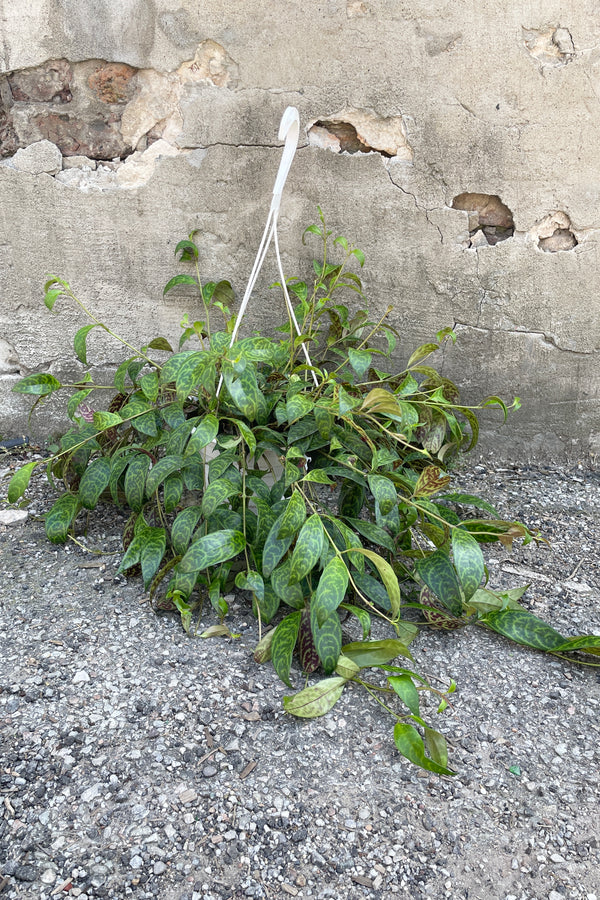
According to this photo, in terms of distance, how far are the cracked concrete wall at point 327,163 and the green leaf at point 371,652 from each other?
1.17m

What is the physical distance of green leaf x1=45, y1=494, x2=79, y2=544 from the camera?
1.78m

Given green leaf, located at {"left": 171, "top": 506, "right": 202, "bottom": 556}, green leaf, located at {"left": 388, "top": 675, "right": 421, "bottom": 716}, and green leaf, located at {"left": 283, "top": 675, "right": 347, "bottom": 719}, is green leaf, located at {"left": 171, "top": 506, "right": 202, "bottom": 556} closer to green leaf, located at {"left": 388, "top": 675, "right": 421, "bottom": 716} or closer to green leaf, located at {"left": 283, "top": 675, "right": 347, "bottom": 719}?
green leaf, located at {"left": 283, "top": 675, "right": 347, "bottom": 719}

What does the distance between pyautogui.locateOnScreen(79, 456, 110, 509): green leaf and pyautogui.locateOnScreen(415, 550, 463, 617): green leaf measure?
0.86 metres

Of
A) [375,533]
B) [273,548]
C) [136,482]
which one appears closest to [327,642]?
[273,548]

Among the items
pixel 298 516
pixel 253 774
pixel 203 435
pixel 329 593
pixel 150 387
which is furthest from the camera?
pixel 150 387

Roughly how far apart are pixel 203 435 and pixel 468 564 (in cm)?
65

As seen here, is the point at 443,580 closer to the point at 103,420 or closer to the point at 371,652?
the point at 371,652

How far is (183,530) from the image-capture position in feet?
5.08

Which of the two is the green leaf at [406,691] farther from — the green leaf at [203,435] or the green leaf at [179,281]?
the green leaf at [179,281]

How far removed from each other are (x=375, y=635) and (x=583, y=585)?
650 millimetres

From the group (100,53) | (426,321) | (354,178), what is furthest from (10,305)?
(426,321)

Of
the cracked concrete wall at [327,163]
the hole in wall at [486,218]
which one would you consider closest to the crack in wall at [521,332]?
the cracked concrete wall at [327,163]

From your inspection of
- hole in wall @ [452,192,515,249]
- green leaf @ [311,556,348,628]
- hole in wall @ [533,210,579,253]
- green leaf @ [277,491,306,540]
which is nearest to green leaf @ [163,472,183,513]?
green leaf @ [277,491,306,540]

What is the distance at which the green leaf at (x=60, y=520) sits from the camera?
1.78 m
